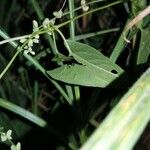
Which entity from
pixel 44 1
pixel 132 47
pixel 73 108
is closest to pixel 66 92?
pixel 73 108

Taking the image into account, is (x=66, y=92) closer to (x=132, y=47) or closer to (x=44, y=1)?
(x=132, y=47)

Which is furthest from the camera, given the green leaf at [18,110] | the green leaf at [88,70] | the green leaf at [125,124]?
the green leaf at [18,110]

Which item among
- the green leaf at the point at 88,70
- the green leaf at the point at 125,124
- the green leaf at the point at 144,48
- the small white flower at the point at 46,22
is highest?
the small white flower at the point at 46,22

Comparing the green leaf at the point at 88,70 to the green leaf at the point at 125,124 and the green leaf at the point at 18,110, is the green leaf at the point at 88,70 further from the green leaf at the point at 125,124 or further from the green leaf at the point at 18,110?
the green leaf at the point at 125,124

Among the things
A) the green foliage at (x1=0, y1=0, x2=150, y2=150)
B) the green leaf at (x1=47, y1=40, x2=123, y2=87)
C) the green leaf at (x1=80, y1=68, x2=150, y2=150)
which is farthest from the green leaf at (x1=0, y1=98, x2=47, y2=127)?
the green leaf at (x1=80, y1=68, x2=150, y2=150)

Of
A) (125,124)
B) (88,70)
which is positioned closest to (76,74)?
(88,70)

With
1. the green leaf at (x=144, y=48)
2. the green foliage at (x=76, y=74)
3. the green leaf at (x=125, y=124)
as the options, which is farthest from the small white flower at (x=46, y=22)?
the green leaf at (x=125, y=124)

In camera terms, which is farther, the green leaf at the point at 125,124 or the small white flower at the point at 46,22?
the small white flower at the point at 46,22

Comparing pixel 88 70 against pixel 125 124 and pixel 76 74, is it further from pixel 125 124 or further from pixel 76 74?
pixel 125 124
